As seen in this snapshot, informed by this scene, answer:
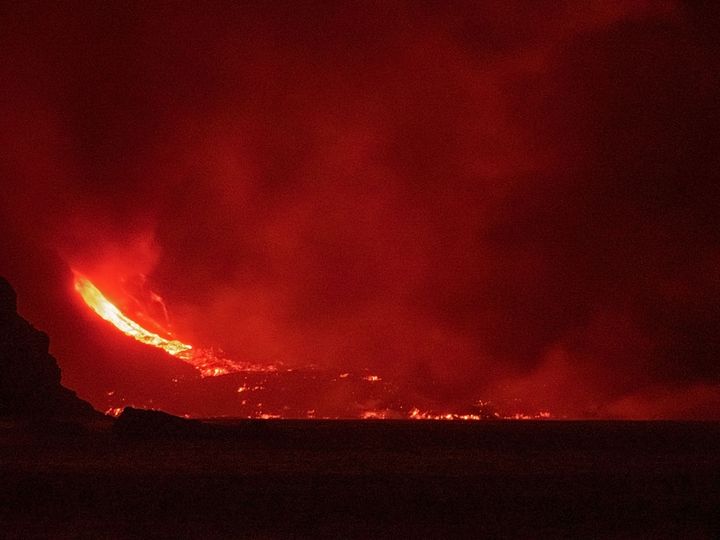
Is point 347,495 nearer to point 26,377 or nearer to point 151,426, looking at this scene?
point 151,426

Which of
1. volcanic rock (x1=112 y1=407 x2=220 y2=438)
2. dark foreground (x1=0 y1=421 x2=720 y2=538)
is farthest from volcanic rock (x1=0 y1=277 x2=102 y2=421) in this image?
dark foreground (x1=0 y1=421 x2=720 y2=538)

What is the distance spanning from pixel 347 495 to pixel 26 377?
3943cm

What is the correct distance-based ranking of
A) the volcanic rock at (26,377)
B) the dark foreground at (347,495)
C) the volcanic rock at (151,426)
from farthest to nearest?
the volcanic rock at (26,377) → the volcanic rock at (151,426) → the dark foreground at (347,495)

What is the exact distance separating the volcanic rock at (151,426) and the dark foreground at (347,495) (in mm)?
7811

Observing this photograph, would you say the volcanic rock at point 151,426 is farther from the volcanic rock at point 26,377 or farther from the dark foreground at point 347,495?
the volcanic rock at point 26,377

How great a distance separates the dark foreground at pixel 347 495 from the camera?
13727mm

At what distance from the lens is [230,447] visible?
33.4 m

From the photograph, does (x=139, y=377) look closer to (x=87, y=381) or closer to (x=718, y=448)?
(x=87, y=381)

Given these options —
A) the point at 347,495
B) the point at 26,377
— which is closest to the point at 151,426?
the point at 26,377

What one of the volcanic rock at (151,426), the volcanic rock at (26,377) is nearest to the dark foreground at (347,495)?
the volcanic rock at (151,426)

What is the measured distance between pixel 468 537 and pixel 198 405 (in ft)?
599

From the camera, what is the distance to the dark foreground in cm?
1373

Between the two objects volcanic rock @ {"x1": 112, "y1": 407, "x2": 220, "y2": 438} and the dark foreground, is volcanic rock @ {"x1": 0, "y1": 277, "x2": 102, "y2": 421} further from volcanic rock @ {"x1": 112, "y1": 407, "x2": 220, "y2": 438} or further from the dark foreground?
the dark foreground

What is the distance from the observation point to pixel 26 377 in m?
50.1
